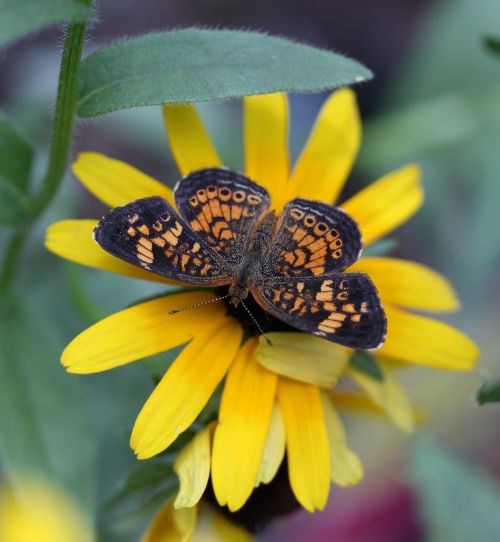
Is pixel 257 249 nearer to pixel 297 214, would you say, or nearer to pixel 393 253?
pixel 297 214

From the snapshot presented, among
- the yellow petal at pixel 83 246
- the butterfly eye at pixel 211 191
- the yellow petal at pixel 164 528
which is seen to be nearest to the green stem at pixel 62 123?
the yellow petal at pixel 83 246

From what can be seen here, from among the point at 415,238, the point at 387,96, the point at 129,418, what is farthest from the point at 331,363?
the point at 387,96

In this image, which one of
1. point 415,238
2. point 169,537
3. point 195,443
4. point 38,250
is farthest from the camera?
point 415,238

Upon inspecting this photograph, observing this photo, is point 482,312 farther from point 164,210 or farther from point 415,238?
point 164,210

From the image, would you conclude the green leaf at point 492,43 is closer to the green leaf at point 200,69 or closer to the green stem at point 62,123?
the green leaf at point 200,69

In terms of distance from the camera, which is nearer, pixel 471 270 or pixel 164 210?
pixel 164 210

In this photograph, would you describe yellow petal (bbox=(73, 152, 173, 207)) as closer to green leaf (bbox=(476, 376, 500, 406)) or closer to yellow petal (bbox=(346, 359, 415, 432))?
yellow petal (bbox=(346, 359, 415, 432))

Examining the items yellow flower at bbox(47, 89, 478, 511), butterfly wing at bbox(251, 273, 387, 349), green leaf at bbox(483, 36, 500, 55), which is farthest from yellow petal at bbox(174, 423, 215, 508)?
green leaf at bbox(483, 36, 500, 55)
